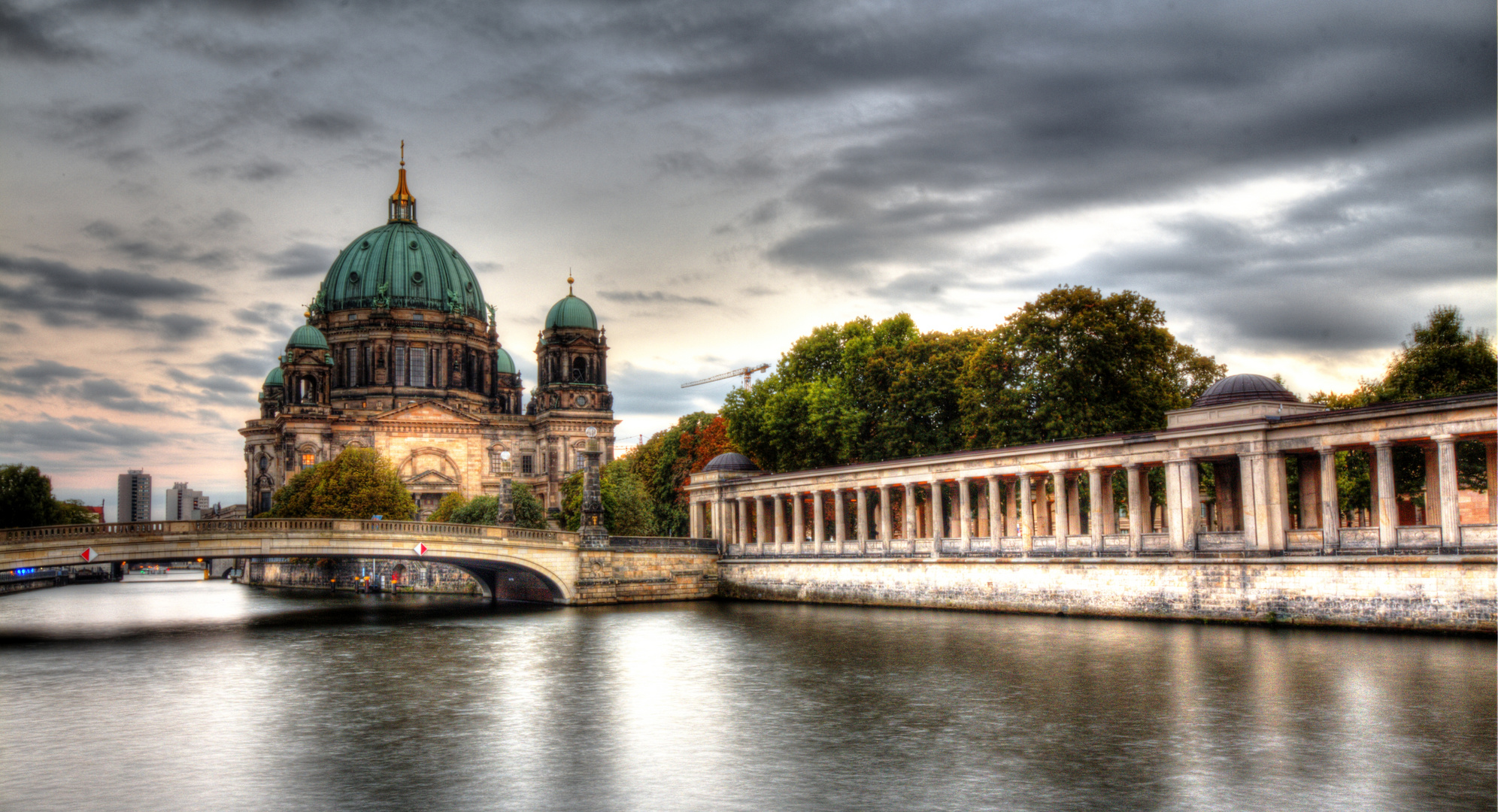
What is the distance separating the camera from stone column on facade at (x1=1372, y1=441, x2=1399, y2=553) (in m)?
32.4

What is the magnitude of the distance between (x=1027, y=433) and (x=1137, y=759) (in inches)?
1345

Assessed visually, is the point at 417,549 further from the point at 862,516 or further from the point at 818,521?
the point at 862,516

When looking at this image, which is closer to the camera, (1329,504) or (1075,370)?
(1329,504)

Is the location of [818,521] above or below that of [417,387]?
below

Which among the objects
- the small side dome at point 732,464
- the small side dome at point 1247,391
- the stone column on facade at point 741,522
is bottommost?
the stone column on facade at point 741,522

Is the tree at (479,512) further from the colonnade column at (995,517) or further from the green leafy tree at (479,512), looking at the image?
the colonnade column at (995,517)

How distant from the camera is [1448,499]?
3111 cm

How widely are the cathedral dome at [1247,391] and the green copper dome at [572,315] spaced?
3278 inches

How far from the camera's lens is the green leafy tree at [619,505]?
73688mm

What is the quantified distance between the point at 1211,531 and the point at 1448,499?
10.2 meters

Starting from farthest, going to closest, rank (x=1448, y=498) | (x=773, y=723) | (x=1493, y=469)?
(x=1493, y=469), (x=1448, y=498), (x=773, y=723)

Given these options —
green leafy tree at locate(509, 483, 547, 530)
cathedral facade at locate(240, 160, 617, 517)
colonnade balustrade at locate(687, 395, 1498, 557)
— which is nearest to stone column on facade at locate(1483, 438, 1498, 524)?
colonnade balustrade at locate(687, 395, 1498, 557)

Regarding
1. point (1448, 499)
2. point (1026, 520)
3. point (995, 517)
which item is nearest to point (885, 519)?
point (995, 517)

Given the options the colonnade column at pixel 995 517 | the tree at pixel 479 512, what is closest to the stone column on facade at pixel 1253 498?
the colonnade column at pixel 995 517
